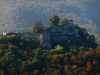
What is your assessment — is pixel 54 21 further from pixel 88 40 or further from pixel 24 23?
pixel 24 23

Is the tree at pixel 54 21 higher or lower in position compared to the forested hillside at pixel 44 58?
higher

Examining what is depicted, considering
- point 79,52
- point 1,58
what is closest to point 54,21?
point 79,52

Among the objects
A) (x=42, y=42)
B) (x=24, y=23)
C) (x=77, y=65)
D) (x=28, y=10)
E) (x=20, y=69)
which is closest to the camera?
(x=20, y=69)

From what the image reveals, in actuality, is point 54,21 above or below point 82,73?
above

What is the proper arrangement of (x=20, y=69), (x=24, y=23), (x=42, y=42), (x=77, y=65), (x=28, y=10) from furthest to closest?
1. (x=28, y=10)
2. (x=24, y=23)
3. (x=42, y=42)
4. (x=77, y=65)
5. (x=20, y=69)

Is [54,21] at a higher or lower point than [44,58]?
higher

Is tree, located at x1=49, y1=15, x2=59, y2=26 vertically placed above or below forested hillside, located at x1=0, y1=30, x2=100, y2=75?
above

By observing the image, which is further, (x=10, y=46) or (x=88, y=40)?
(x=88, y=40)

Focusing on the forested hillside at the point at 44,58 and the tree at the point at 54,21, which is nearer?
the forested hillside at the point at 44,58

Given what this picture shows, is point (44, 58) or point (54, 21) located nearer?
point (44, 58)

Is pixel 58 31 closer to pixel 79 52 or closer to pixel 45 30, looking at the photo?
pixel 45 30

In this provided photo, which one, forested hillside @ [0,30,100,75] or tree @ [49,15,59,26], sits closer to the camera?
forested hillside @ [0,30,100,75]
